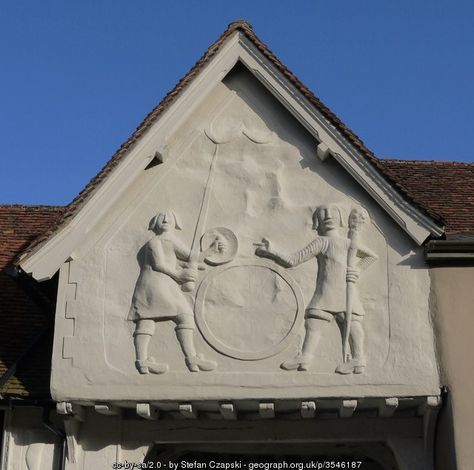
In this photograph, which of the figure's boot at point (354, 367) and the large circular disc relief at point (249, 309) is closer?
the figure's boot at point (354, 367)

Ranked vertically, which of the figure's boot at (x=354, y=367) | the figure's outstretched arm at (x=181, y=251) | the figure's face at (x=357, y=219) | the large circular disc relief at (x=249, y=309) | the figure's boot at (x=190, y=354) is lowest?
the figure's boot at (x=354, y=367)

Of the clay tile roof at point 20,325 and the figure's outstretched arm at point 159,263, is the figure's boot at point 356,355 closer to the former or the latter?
the figure's outstretched arm at point 159,263

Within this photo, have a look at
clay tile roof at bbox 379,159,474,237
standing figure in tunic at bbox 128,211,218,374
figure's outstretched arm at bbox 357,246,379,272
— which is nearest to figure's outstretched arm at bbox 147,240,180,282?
standing figure in tunic at bbox 128,211,218,374

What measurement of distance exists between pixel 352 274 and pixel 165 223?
290cm

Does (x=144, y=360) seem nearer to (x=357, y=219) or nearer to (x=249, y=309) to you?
(x=249, y=309)

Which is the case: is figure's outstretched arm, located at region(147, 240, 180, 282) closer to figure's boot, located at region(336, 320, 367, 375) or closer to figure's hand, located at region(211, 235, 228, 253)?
figure's hand, located at region(211, 235, 228, 253)

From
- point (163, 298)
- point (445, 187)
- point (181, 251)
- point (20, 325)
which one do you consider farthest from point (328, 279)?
point (20, 325)

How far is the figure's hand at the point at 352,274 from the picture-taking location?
14.0 m

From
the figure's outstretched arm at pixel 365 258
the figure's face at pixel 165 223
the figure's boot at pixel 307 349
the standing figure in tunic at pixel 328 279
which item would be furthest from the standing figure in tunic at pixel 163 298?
the figure's outstretched arm at pixel 365 258

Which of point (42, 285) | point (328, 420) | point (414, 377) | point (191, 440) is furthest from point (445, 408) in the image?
point (42, 285)

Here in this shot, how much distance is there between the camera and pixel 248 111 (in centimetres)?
1548

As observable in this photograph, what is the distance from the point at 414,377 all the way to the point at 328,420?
1584 mm

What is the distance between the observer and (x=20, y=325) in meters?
15.7

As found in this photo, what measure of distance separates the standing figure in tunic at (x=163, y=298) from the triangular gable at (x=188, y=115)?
3.32ft
